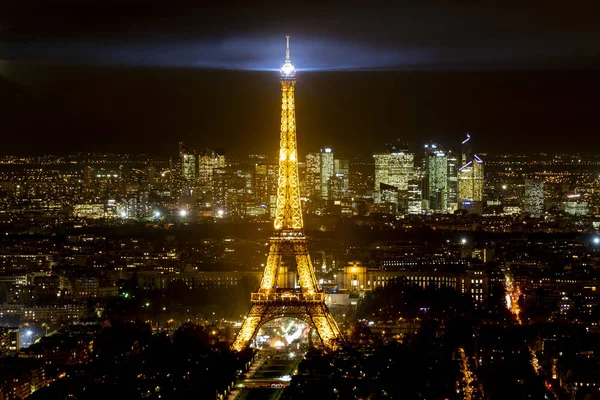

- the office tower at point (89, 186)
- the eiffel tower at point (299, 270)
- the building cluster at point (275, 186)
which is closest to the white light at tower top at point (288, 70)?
the eiffel tower at point (299, 270)

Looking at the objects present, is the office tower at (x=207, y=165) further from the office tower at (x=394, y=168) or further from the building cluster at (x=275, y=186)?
the office tower at (x=394, y=168)

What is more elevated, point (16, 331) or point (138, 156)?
point (138, 156)

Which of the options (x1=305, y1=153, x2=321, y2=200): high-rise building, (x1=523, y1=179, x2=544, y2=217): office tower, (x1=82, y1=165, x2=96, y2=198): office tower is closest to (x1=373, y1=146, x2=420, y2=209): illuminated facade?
(x1=305, y1=153, x2=321, y2=200): high-rise building

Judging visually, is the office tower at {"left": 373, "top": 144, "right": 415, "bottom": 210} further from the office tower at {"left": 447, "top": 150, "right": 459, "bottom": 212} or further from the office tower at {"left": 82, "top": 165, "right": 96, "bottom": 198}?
the office tower at {"left": 82, "top": 165, "right": 96, "bottom": 198}

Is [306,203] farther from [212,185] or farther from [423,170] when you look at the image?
[423,170]

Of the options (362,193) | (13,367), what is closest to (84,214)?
(362,193)
